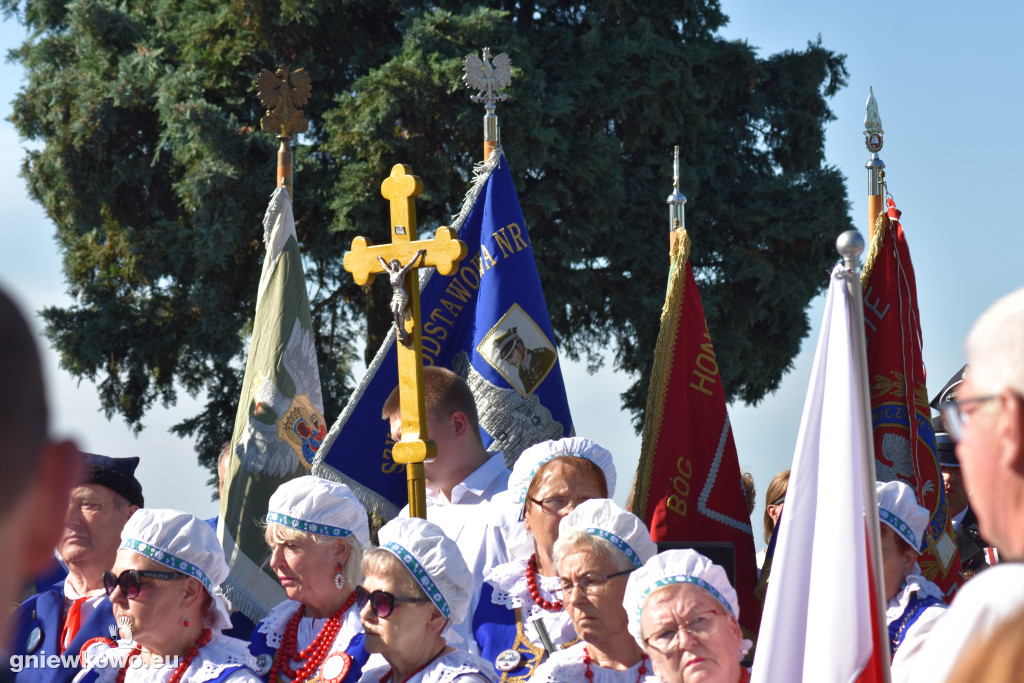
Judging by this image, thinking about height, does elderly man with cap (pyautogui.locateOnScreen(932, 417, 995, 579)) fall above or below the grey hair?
above

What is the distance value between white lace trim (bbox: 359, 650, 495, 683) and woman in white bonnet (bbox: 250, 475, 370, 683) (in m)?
0.47

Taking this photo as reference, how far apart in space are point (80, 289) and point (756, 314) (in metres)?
7.66

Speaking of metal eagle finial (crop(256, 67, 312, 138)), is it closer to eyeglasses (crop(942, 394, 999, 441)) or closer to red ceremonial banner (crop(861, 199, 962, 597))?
red ceremonial banner (crop(861, 199, 962, 597))

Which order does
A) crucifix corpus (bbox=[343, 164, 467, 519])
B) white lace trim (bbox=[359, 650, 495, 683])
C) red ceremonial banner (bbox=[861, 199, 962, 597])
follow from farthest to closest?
red ceremonial banner (bbox=[861, 199, 962, 597])
crucifix corpus (bbox=[343, 164, 467, 519])
white lace trim (bbox=[359, 650, 495, 683])

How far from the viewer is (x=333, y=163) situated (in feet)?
41.5

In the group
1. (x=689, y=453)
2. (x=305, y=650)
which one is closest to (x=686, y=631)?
(x=305, y=650)

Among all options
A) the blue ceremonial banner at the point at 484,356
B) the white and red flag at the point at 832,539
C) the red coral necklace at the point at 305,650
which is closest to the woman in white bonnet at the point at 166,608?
the red coral necklace at the point at 305,650

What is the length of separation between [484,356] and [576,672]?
2.49m

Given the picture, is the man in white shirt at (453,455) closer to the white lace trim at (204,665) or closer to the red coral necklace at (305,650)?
the red coral necklace at (305,650)

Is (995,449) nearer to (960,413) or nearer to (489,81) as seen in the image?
(960,413)

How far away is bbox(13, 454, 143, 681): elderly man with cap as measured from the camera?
4078 millimetres

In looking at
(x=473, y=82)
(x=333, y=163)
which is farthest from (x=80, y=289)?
(x=473, y=82)

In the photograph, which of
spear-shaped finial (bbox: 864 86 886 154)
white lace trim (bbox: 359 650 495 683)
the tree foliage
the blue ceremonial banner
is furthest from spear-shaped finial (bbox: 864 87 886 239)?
the tree foliage

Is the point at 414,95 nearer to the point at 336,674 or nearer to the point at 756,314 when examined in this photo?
the point at 756,314
